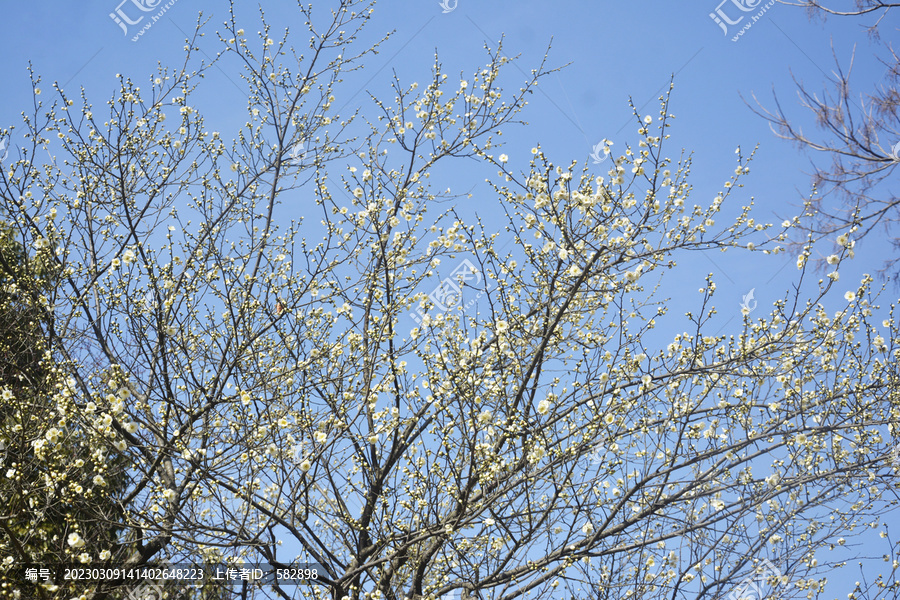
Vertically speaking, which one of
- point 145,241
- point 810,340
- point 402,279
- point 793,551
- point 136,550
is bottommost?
point 793,551

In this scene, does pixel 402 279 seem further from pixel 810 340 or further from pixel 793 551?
pixel 793 551

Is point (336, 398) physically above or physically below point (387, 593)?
above

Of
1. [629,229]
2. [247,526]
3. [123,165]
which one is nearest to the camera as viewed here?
[629,229]

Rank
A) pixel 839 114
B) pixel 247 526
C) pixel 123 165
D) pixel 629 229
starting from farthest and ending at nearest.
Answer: pixel 123 165
pixel 839 114
pixel 247 526
pixel 629 229

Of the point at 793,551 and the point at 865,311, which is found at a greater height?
the point at 865,311

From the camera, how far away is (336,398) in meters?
4.86

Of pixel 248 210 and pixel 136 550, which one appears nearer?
pixel 136 550

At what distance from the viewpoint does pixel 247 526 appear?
4809 millimetres

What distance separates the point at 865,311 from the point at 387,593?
408cm

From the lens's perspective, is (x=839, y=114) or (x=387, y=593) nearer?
(x=387, y=593)

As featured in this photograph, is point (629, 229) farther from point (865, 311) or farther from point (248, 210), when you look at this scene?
point (248, 210)

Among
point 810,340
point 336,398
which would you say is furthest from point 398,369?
point 810,340

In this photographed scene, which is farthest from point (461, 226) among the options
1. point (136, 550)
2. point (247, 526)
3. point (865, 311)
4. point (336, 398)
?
point (136, 550)

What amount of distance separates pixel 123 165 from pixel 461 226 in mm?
3295
